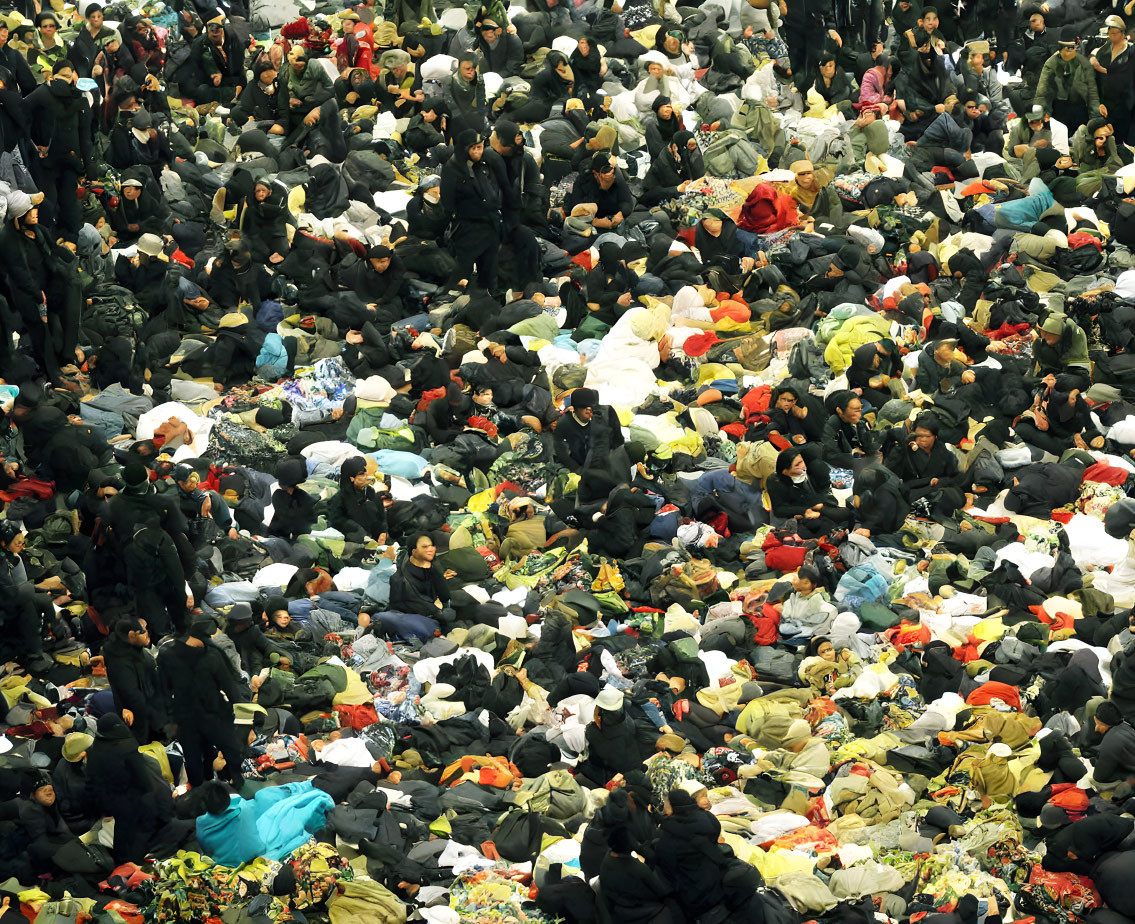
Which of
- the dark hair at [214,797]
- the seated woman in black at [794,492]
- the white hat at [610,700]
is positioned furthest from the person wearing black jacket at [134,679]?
the seated woman in black at [794,492]

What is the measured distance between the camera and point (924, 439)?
15.7 metres

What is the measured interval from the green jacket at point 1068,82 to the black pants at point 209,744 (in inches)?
410

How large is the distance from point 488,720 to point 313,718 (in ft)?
3.55

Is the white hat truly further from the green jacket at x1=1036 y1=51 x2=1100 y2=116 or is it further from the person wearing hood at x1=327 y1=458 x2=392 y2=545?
the green jacket at x1=1036 y1=51 x2=1100 y2=116

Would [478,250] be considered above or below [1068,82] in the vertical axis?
below

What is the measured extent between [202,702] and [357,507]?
280 cm

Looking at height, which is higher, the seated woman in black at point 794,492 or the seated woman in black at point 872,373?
the seated woman in black at point 872,373

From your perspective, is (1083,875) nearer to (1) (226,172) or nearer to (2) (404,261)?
(2) (404,261)

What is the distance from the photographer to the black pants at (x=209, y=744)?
508 inches

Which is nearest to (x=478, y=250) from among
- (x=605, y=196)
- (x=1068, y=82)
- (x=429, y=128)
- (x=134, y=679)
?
(x=605, y=196)

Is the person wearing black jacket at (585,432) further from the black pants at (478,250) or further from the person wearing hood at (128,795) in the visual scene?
the person wearing hood at (128,795)

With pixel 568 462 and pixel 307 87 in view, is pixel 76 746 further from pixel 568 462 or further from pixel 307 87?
pixel 307 87

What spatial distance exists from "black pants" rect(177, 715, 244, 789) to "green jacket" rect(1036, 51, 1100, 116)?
10.4 metres

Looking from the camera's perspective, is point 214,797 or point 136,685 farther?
point 136,685
